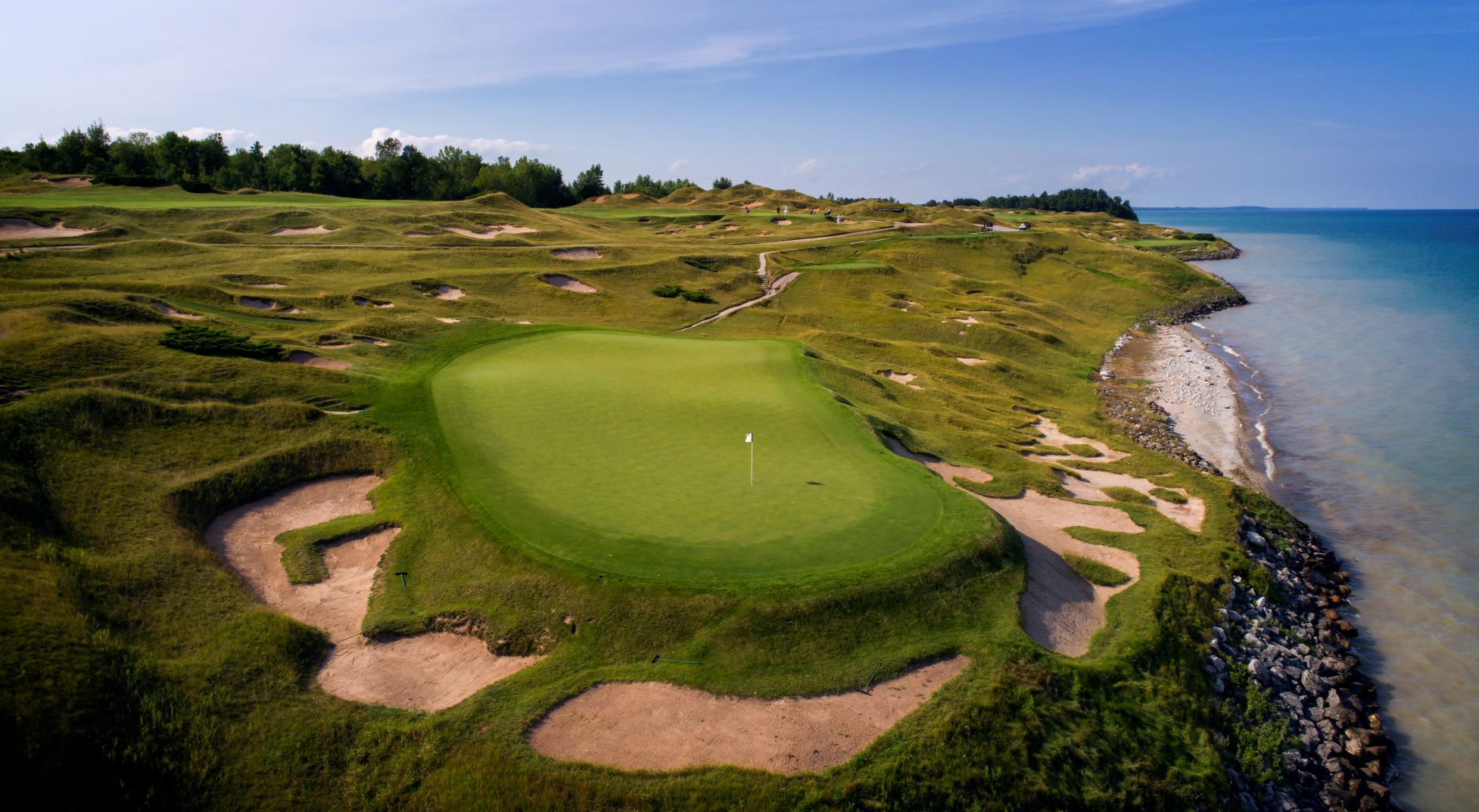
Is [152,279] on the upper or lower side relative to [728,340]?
upper

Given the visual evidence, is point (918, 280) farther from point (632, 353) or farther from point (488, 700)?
point (488, 700)

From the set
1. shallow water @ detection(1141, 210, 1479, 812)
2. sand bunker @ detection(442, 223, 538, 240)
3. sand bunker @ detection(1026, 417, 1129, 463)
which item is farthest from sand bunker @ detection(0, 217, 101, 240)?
shallow water @ detection(1141, 210, 1479, 812)

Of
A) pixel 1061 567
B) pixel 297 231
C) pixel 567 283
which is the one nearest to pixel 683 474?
pixel 1061 567

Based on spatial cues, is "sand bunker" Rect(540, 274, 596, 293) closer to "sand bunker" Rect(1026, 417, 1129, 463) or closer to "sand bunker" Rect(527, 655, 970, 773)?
"sand bunker" Rect(1026, 417, 1129, 463)

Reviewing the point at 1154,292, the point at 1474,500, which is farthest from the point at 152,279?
the point at 1154,292

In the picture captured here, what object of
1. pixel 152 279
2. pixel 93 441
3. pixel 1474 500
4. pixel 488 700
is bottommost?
pixel 1474 500

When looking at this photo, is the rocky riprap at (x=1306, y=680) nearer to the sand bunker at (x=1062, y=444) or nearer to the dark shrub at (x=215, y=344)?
the sand bunker at (x=1062, y=444)
